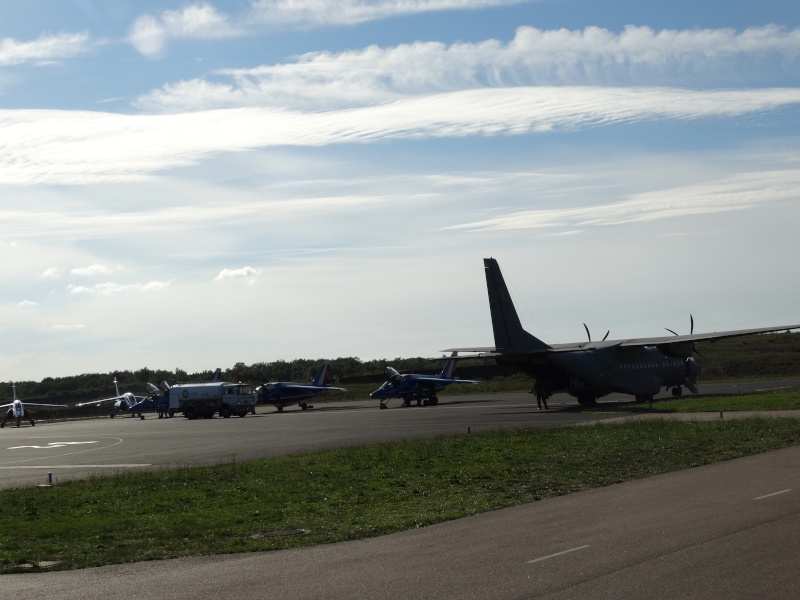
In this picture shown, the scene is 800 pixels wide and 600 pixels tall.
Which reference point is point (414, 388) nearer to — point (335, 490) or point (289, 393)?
point (289, 393)

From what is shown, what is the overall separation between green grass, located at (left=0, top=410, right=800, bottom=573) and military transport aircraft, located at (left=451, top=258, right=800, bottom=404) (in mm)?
16345

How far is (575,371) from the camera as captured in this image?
163 feet

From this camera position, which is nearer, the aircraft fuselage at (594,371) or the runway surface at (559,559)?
the runway surface at (559,559)

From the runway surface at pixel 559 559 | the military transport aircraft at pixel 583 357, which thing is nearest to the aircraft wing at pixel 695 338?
the military transport aircraft at pixel 583 357

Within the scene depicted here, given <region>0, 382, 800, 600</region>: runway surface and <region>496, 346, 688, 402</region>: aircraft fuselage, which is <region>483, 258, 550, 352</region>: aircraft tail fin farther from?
<region>0, 382, 800, 600</region>: runway surface

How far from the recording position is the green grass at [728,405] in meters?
39.8

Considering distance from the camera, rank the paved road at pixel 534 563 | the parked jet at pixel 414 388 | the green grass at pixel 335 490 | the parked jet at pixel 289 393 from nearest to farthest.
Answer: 1. the paved road at pixel 534 563
2. the green grass at pixel 335 490
3. the parked jet at pixel 414 388
4. the parked jet at pixel 289 393

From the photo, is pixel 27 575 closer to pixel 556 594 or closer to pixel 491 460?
pixel 556 594

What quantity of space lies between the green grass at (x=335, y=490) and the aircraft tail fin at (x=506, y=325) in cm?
1627

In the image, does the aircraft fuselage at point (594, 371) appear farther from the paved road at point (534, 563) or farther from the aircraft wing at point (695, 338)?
the paved road at point (534, 563)

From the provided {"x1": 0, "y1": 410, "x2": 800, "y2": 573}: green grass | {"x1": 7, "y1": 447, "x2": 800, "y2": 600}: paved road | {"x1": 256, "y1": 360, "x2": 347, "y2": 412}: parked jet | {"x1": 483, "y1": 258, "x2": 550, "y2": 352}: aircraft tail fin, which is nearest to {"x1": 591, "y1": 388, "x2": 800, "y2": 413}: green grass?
{"x1": 483, "y1": 258, "x2": 550, "y2": 352}: aircraft tail fin

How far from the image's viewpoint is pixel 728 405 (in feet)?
138

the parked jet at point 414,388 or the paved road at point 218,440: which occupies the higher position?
the parked jet at point 414,388

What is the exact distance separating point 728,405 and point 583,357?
9466mm
